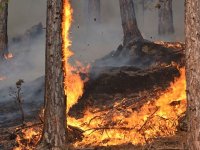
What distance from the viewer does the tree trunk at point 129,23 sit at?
1741cm

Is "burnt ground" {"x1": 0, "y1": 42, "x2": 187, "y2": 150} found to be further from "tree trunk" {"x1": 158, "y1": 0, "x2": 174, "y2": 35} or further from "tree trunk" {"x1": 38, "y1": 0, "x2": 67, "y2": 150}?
"tree trunk" {"x1": 158, "y1": 0, "x2": 174, "y2": 35}

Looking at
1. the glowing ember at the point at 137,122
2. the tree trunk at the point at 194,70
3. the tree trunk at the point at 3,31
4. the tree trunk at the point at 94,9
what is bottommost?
the glowing ember at the point at 137,122

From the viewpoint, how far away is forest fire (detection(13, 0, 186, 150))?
8.58 metres

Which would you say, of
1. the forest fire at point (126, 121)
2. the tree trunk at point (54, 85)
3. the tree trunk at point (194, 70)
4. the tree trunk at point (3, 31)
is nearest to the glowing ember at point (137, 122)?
the forest fire at point (126, 121)

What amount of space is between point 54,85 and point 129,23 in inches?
400

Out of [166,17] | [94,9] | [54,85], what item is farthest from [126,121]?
[94,9]

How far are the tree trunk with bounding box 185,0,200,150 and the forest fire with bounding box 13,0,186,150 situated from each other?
6.13 feet

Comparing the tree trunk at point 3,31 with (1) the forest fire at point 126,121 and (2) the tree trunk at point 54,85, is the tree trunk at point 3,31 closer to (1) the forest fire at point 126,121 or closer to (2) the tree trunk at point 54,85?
(1) the forest fire at point 126,121

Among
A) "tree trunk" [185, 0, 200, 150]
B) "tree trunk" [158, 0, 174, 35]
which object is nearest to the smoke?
"tree trunk" [158, 0, 174, 35]

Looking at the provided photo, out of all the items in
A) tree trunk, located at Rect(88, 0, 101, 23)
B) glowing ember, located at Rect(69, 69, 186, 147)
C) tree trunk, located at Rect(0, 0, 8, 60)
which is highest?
tree trunk, located at Rect(88, 0, 101, 23)

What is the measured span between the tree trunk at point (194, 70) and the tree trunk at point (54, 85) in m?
2.75

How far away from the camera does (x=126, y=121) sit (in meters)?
9.26

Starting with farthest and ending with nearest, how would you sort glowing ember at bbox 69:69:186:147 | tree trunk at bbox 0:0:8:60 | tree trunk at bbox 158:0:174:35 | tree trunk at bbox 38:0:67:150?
tree trunk at bbox 158:0:174:35 < tree trunk at bbox 0:0:8:60 < glowing ember at bbox 69:69:186:147 < tree trunk at bbox 38:0:67:150

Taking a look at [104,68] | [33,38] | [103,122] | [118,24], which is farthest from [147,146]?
[118,24]
